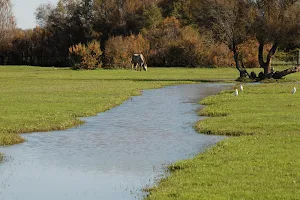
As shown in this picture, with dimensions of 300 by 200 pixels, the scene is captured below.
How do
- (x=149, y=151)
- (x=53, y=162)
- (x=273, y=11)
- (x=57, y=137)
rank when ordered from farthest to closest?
(x=273, y=11)
(x=57, y=137)
(x=149, y=151)
(x=53, y=162)

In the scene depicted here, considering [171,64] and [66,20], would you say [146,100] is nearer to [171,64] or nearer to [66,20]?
[171,64]

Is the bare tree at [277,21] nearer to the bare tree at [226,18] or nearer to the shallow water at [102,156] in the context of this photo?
the bare tree at [226,18]

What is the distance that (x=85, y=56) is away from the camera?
87500 millimetres

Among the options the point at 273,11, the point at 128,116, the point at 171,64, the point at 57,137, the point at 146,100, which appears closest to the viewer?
the point at 57,137

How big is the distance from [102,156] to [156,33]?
85172 mm

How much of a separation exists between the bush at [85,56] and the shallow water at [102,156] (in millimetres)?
55736

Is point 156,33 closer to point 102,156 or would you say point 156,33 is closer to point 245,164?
point 102,156

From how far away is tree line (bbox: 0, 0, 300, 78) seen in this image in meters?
56.4

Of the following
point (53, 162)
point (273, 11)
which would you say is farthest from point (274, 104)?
point (273, 11)

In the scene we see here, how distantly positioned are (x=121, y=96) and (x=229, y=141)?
21.9 m

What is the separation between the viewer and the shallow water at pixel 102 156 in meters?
14.9

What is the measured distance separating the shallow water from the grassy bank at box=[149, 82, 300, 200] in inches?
35.1

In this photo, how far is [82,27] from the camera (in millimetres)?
114062

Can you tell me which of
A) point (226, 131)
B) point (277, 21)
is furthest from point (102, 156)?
point (277, 21)
